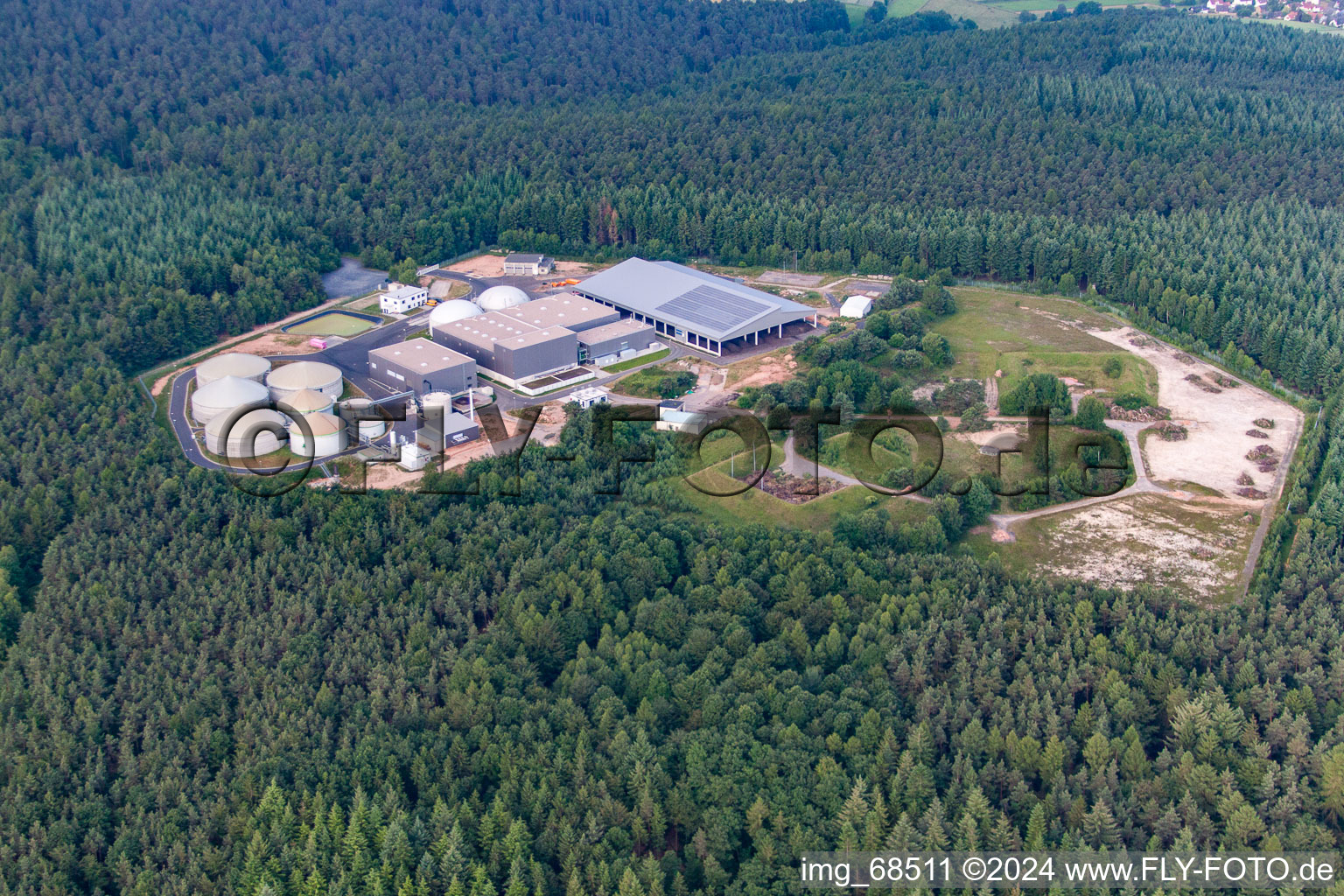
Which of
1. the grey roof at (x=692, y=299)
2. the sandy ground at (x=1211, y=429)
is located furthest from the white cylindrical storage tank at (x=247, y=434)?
the sandy ground at (x=1211, y=429)

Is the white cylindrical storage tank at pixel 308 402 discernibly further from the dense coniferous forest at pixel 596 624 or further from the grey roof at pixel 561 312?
the grey roof at pixel 561 312

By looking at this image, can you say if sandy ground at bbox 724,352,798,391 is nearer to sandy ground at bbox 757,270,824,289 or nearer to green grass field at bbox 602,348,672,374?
green grass field at bbox 602,348,672,374

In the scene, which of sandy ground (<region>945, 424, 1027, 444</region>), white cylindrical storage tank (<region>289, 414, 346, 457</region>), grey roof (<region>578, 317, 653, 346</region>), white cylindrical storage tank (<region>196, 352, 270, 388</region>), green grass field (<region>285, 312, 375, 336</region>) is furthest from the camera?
green grass field (<region>285, 312, 375, 336</region>)

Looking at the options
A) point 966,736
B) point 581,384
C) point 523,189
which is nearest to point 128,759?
point 966,736

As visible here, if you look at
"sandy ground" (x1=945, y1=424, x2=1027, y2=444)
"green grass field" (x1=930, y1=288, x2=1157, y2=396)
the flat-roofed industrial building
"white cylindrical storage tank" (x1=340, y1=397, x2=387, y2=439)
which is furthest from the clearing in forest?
"white cylindrical storage tank" (x1=340, y1=397, x2=387, y2=439)

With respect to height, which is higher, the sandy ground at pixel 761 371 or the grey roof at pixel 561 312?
the grey roof at pixel 561 312

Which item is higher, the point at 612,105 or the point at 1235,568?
the point at 612,105

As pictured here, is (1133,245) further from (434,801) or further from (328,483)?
(434,801)
